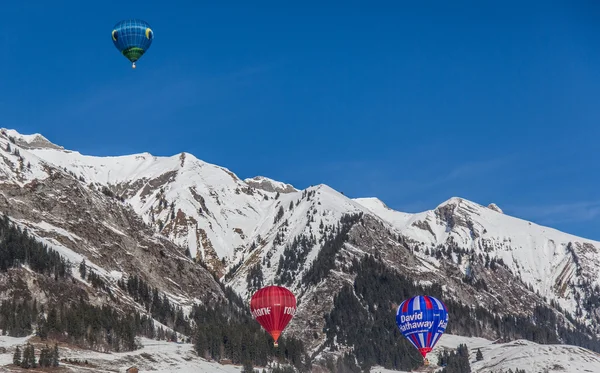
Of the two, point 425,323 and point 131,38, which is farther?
point 425,323

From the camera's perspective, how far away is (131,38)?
558ft

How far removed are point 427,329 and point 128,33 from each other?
259 ft

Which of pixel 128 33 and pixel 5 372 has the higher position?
pixel 128 33

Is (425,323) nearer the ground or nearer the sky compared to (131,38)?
nearer the ground

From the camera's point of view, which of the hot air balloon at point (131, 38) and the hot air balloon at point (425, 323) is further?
the hot air balloon at point (425, 323)

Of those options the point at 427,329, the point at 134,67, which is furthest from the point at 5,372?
the point at 427,329

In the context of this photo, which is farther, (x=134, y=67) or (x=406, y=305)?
(x=406, y=305)

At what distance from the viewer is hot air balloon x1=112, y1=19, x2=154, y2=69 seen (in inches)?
6693

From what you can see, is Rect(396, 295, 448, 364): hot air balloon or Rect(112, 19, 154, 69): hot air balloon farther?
Rect(396, 295, 448, 364): hot air balloon

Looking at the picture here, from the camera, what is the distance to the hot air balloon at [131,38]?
170000 millimetres

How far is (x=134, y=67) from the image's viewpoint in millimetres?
168750

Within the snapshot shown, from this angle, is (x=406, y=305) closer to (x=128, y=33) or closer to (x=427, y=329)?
(x=427, y=329)

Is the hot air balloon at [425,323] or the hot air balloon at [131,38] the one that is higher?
the hot air balloon at [131,38]

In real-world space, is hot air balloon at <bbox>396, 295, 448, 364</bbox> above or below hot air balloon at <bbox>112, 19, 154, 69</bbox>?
below
